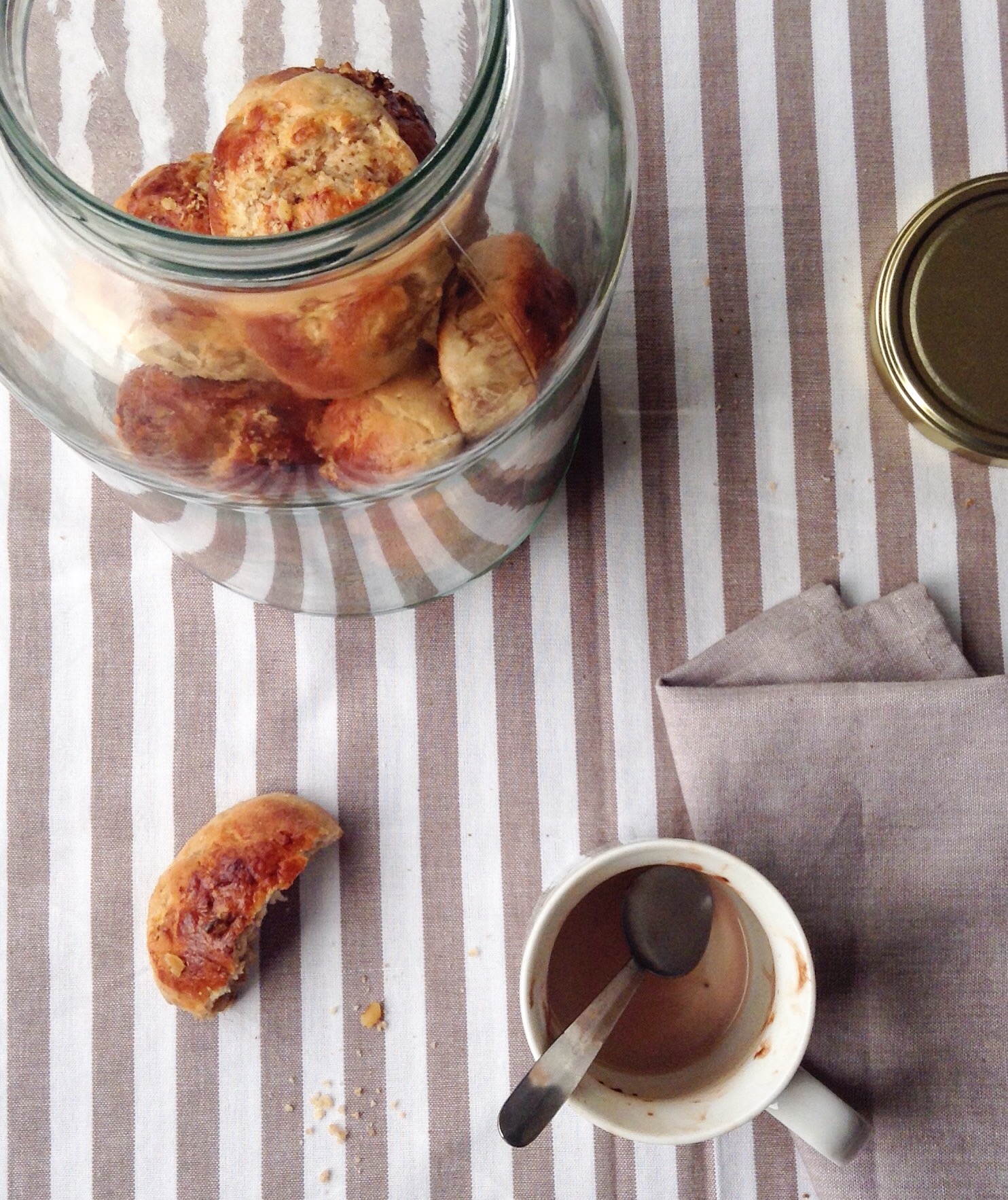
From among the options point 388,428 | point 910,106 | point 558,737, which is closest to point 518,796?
point 558,737

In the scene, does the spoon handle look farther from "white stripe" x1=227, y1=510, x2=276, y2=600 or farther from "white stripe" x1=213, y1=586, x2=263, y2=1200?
"white stripe" x1=227, y1=510, x2=276, y2=600

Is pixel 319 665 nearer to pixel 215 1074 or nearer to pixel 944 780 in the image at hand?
pixel 215 1074

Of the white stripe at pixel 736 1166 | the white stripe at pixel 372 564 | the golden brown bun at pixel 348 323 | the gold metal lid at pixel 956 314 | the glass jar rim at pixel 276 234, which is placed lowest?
the white stripe at pixel 736 1166

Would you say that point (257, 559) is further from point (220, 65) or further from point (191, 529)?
point (220, 65)

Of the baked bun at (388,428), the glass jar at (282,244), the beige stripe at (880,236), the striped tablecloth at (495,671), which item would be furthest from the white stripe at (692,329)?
the baked bun at (388,428)

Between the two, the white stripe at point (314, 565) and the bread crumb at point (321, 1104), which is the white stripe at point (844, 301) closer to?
the white stripe at point (314, 565)

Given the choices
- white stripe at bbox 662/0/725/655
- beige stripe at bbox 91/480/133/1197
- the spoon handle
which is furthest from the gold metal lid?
beige stripe at bbox 91/480/133/1197
